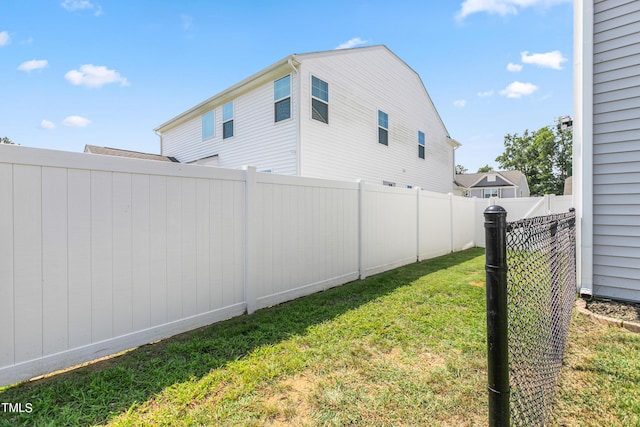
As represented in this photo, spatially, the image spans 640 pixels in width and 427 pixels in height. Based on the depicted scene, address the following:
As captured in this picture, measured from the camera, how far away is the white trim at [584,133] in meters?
3.76

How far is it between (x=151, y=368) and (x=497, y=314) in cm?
251

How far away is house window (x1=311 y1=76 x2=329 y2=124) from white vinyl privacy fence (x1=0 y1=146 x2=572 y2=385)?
14.4ft

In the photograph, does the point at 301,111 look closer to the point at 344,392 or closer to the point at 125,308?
the point at 125,308

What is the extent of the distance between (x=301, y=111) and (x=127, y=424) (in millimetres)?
7368

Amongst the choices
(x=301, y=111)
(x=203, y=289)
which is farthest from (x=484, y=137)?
(x=203, y=289)

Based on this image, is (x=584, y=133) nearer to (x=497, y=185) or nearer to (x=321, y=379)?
(x=321, y=379)

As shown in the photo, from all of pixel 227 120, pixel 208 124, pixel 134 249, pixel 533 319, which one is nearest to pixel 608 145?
pixel 533 319

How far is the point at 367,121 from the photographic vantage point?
10.2 metres

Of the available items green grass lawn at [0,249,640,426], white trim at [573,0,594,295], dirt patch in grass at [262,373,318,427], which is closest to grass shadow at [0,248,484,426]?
green grass lawn at [0,249,640,426]

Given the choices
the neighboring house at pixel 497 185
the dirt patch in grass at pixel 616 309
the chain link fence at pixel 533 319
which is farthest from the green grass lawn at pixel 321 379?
the neighboring house at pixel 497 185

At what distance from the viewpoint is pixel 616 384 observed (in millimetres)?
2074

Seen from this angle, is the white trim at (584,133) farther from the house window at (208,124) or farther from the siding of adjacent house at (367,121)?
the house window at (208,124)

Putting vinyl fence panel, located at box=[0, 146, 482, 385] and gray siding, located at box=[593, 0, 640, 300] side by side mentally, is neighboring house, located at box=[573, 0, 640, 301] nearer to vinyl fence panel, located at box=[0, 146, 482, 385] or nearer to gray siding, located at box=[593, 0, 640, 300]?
gray siding, located at box=[593, 0, 640, 300]

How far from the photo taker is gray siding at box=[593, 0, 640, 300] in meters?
3.55
